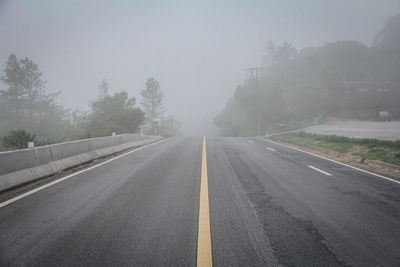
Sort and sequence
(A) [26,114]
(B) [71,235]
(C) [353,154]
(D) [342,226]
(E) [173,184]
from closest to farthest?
1. (B) [71,235]
2. (D) [342,226]
3. (E) [173,184]
4. (C) [353,154]
5. (A) [26,114]

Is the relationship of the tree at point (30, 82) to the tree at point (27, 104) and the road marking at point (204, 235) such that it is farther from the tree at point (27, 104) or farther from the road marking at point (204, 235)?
the road marking at point (204, 235)

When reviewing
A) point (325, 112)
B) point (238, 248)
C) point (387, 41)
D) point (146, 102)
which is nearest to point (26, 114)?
A: point (146, 102)

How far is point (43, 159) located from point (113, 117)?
1099 inches

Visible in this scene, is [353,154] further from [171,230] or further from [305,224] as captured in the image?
[171,230]

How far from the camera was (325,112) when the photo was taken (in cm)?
5444

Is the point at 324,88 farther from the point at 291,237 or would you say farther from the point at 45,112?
the point at 45,112

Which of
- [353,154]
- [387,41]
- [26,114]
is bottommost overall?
[353,154]

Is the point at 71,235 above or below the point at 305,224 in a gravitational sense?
above

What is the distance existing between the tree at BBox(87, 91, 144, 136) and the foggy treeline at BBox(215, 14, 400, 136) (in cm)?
2555

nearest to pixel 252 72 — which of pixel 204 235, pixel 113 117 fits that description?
pixel 113 117

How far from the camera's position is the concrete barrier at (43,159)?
4.91 m

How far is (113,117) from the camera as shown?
32.4 meters

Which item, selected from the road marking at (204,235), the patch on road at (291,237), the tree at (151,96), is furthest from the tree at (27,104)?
the patch on road at (291,237)

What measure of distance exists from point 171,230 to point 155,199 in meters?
1.28
